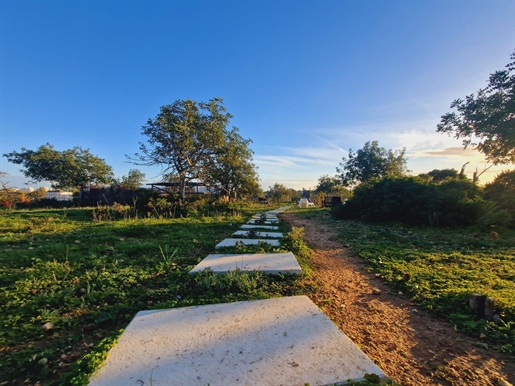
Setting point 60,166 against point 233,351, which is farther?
point 60,166

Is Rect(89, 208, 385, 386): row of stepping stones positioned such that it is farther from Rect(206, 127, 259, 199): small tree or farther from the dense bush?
Rect(206, 127, 259, 199): small tree

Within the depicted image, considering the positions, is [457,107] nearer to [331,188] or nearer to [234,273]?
[234,273]

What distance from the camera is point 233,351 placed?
4.21 ft

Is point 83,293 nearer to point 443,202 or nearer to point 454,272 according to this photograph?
point 454,272

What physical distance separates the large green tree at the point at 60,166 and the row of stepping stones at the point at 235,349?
23809 millimetres

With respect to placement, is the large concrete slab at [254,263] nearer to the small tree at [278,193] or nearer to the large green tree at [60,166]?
the large green tree at [60,166]

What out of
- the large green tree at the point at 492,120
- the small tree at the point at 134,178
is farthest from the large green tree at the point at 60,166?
the large green tree at the point at 492,120

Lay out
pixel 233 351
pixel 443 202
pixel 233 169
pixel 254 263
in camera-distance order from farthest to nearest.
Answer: pixel 233 169
pixel 443 202
pixel 254 263
pixel 233 351

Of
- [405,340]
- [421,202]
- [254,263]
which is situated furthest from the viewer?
[421,202]

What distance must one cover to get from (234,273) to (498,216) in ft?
21.4

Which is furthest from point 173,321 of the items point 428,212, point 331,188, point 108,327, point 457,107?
point 331,188

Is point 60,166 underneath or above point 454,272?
above

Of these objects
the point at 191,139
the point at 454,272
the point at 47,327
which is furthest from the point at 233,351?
the point at 191,139

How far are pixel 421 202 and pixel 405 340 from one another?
649 cm
